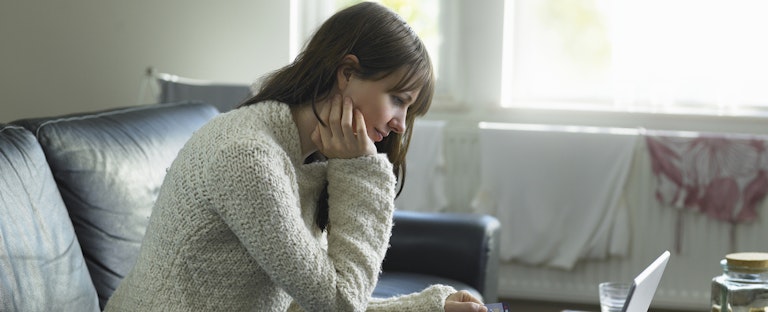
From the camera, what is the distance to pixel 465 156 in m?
3.46

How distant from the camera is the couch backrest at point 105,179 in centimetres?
170

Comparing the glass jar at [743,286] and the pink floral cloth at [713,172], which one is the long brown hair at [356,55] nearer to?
the glass jar at [743,286]

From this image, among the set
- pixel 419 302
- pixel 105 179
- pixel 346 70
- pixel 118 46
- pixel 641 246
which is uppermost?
pixel 346 70

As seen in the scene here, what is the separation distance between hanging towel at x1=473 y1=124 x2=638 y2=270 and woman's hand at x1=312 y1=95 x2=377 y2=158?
2.03 m

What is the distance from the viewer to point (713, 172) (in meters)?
3.15

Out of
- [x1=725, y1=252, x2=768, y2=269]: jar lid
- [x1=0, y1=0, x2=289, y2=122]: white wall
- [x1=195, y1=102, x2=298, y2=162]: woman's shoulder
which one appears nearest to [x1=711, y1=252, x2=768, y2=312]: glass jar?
[x1=725, y1=252, x2=768, y2=269]: jar lid

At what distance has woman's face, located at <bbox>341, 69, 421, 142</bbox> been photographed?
1.32m

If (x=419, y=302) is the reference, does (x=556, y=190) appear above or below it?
below

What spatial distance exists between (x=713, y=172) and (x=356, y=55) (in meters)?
2.16

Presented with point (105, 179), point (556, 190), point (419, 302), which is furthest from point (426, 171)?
point (419, 302)

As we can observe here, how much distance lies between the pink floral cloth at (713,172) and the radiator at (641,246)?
1.9 inches

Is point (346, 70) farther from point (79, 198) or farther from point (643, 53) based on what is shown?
point (643, 53)

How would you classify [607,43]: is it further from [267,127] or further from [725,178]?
[267,127]

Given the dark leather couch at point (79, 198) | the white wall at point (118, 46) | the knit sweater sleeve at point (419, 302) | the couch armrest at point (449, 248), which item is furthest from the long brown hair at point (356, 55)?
the white wall at point (118, 46)
